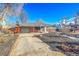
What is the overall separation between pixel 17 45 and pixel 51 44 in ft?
0.97

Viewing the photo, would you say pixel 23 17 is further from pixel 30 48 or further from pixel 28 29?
pixel 30 48

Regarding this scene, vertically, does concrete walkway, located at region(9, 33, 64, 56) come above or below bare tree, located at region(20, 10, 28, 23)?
below

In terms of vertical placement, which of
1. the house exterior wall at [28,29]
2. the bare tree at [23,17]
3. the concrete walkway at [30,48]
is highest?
the bare tree at [23,17]

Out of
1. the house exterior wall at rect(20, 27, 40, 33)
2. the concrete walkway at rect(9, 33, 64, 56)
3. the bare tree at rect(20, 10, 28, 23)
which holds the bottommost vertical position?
the concrete walkway at rect(9, 33, 64, 56)

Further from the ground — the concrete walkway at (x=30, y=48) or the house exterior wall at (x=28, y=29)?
the house exterior wall at (x=28, y=29)

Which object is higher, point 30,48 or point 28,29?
point 28,29

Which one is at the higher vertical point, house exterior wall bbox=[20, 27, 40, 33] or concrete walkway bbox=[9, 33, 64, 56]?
house exterior wall bbox=[20, 27, 40, 33]

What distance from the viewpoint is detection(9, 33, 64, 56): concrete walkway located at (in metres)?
1.47

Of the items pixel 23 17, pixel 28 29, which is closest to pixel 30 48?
pixel 28 29

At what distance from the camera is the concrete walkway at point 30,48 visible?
4.83ft

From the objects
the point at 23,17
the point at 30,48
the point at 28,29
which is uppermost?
the point at 23,17

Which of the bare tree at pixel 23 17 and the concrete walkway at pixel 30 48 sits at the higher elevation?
the bare tree at pixel 23 17

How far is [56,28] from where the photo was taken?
58.6 inches

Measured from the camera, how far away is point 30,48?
148 centimetres
